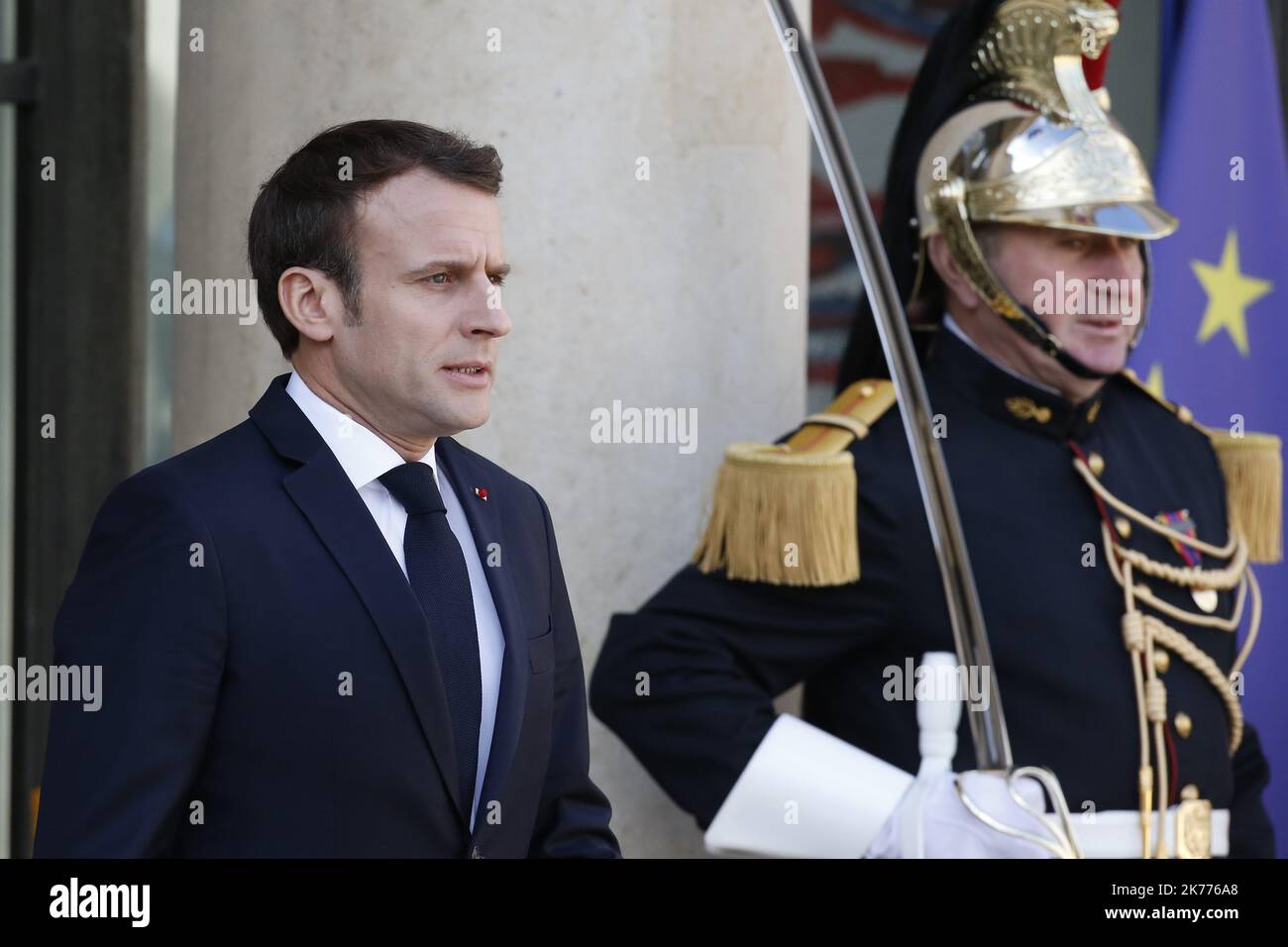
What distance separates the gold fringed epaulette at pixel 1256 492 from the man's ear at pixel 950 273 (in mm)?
541

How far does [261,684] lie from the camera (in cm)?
158

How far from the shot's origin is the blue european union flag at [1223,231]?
3775mm

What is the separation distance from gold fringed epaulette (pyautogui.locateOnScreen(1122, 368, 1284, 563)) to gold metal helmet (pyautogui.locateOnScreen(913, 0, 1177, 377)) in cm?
31

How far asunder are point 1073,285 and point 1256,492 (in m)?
0.52

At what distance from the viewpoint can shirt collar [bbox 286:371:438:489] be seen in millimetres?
1687

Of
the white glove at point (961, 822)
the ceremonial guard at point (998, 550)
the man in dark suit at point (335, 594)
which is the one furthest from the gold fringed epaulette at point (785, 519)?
the man in dark suit at point (335, 594)

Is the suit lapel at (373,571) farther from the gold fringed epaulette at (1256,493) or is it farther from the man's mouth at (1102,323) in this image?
the gold fringed epaulette at (1256,493)

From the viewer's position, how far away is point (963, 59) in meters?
3.00

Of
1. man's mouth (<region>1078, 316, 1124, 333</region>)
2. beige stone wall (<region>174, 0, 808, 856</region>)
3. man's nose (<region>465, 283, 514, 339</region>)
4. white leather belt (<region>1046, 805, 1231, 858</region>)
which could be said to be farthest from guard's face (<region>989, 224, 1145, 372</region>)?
man's nose (<region>465, 283, 514, 339</region>)

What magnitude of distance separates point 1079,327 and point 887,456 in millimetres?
359

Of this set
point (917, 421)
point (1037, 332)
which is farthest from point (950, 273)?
point (917, 421)

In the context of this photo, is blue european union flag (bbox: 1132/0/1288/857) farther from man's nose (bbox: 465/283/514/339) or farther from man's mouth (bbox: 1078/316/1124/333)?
man's nose (bbox: 465/283/514/339)

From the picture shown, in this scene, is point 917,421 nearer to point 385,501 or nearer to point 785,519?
point 785,519
